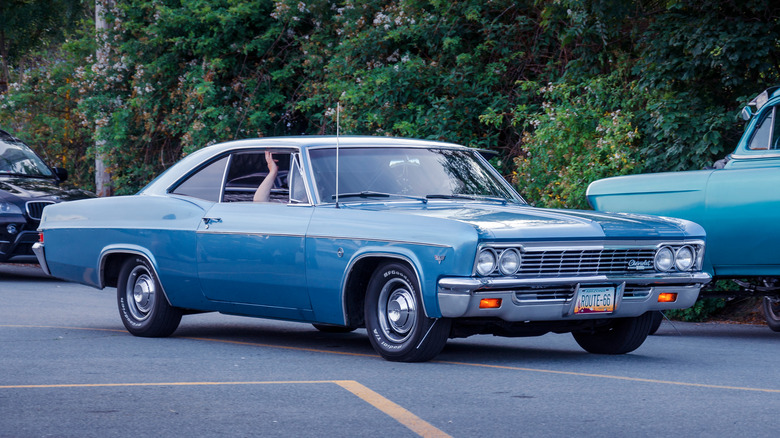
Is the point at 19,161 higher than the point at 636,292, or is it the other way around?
the point at 19,161

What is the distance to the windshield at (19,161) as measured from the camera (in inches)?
688

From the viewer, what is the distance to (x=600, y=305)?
7.73 m

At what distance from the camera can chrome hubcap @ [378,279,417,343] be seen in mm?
7750

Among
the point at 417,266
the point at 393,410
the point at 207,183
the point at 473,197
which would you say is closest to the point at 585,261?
the point at 417,266

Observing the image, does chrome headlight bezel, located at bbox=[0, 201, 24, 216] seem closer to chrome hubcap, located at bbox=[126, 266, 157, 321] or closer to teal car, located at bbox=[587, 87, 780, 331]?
chrome hubcap, located at bbox=[126, 266, 157, 321]

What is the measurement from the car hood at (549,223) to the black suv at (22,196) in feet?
30.0

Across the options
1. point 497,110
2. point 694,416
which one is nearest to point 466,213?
point 694,416

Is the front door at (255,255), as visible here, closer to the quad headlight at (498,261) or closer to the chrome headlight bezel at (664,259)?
the quad headlight at (498,261)

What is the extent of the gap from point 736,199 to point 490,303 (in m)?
3.30

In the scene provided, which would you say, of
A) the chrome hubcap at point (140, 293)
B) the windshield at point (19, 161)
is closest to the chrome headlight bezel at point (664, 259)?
the chrome hubcap at point (140, 293)

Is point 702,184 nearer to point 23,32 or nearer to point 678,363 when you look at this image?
point 678,363

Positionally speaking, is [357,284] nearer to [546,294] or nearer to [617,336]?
[546,294]

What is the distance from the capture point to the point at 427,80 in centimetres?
1758

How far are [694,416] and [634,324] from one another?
2.43 m
